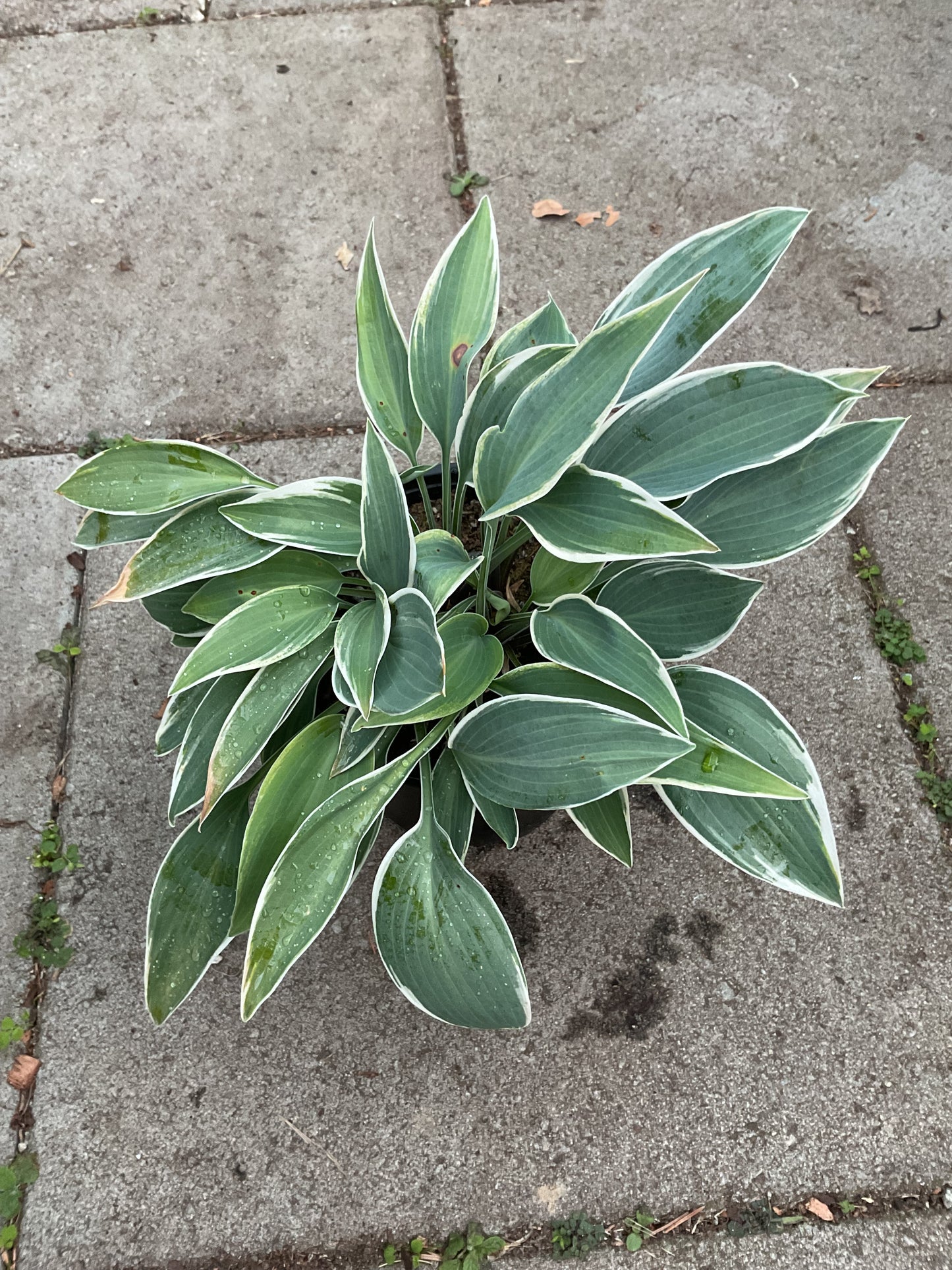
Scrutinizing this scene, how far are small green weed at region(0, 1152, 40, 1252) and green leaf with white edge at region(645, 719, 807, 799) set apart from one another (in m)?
1.21

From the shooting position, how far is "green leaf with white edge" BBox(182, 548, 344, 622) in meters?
1.16

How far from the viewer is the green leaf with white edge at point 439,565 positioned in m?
1.07

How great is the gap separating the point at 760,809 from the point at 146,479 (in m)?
0.90

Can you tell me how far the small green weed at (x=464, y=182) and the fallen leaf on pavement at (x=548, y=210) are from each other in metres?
0.16

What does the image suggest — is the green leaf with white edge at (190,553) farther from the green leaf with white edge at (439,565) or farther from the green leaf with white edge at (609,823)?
the green leaf with white edge at (609,823)

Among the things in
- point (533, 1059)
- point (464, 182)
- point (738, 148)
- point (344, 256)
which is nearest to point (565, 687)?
point (533, 1059)

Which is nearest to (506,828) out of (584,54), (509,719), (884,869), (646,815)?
(509,719)

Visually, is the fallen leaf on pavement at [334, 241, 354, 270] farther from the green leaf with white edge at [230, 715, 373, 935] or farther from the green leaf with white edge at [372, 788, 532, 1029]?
the green leaf with white edge at [372, 788, 532, 1029]

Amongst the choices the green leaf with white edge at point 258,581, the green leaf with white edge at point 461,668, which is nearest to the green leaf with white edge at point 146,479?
the green leaf with white edge at point 258,581

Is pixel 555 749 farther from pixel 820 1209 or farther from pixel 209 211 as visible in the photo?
pixel 209 211

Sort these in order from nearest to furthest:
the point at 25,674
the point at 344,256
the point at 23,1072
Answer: the point at 23,1072, the point at 25,674, the point at 344,256

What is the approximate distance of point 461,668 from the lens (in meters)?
1.11

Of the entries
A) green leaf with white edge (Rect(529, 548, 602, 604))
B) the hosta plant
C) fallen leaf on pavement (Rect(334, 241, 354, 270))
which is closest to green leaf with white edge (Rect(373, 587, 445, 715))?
the hosta plant

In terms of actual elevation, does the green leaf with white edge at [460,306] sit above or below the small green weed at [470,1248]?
above
